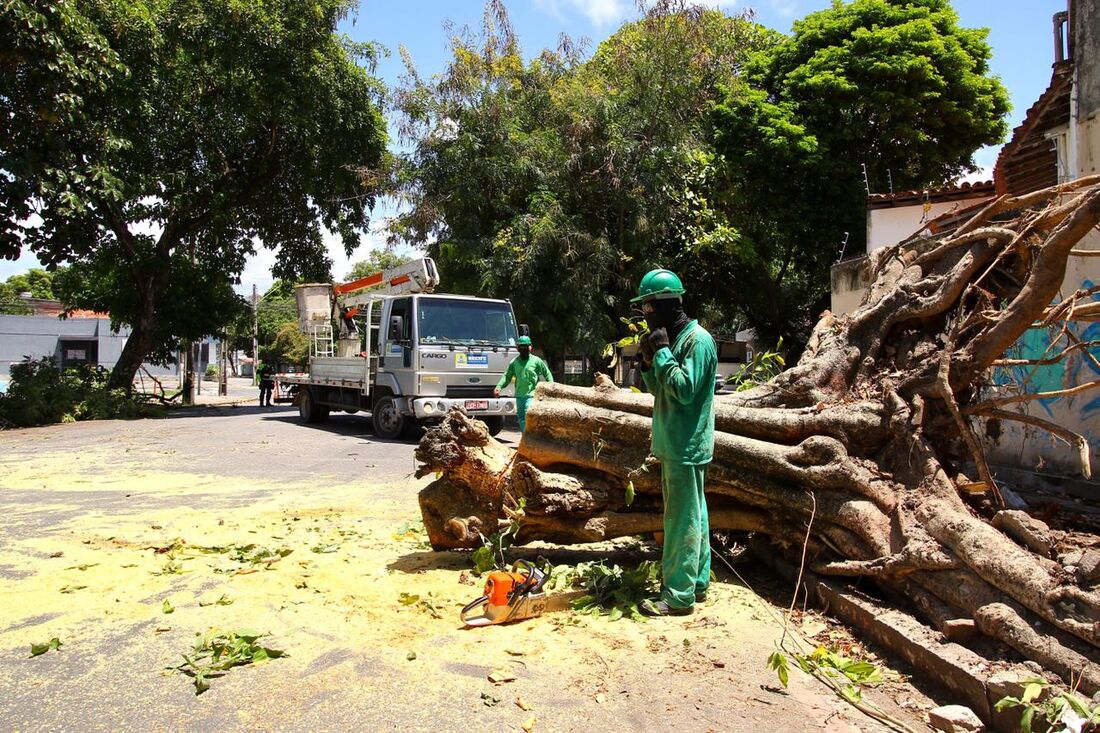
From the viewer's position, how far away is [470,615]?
418 centimetres

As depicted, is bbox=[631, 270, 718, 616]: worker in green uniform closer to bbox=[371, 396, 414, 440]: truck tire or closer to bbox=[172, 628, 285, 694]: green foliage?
bbox=[172, 628, 285, 694]: green foliage

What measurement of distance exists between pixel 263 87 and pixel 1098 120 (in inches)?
716

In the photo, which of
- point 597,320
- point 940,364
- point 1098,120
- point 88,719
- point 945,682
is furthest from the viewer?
point 597,320

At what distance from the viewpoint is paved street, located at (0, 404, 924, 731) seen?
3.10m

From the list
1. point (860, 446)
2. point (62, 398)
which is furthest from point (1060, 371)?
point (62, 398)

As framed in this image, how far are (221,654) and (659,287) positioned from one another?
302 centimetres

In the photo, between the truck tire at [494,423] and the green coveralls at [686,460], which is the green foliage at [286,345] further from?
the green coveralls at [686,460]

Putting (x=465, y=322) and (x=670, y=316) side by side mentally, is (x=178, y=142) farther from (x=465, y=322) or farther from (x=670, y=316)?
(x=670, y=316)

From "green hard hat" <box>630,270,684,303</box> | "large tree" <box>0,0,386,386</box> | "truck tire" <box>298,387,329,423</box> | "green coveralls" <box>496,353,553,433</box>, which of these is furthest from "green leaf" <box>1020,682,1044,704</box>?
"large tree" <box>0,0,386,386</box>

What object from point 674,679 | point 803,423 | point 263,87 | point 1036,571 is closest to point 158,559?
point 674,679

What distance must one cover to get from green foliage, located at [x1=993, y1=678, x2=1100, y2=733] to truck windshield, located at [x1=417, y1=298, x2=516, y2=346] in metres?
10.4

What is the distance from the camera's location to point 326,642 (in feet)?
12.6

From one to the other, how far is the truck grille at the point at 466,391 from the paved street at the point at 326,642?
5583 millimetres

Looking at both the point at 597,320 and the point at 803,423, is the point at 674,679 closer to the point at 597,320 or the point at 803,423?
the point at 803,423
